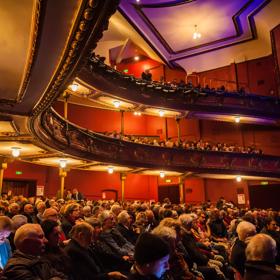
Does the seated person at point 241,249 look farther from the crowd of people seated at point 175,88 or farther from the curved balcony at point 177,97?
the crowd of people seated at point 175,88

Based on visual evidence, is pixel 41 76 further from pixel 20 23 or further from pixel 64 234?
pixel 64 234

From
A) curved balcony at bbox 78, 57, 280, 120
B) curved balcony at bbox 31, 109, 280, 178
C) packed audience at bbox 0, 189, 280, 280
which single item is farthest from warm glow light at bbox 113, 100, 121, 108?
packed audience at bbox 0, 189, 280, 280

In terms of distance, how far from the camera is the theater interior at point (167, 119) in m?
12.4

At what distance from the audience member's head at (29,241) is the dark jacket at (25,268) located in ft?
0.16

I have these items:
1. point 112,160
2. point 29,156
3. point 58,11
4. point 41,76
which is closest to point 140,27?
point 112,160

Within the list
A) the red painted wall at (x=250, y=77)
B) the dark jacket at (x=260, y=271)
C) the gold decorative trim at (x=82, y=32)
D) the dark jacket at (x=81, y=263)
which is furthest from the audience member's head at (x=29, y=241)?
the red painted wall at (x=250, y=77)

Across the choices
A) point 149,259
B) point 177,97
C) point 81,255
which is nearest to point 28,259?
point 81,255

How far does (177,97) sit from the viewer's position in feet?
53.8

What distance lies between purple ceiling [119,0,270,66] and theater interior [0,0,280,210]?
62 mm

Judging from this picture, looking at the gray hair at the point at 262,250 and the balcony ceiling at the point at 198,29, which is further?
the balcony ceiling at the point at 198,29

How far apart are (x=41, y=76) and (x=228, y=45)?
59.0 ft

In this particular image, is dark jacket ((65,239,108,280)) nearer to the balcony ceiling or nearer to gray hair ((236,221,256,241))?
gray hair ((236,221,256,241))

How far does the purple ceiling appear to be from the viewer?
56.3ft

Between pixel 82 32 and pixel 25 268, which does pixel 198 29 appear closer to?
pixel 82 32
